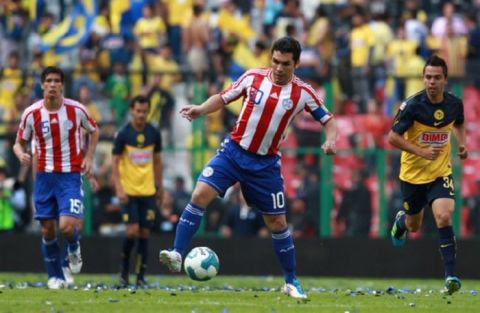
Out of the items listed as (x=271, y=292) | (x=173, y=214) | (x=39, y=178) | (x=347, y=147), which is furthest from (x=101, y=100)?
(x=271, y=292)

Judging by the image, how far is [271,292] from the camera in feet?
50.4

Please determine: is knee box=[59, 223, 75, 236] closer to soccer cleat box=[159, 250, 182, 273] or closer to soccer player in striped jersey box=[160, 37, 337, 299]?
soccer player in striped jersey box=[160, 37, 337, 299]

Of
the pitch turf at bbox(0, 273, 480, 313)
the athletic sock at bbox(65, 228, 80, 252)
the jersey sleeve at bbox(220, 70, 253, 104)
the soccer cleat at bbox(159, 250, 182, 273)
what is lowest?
the pitch turf at bbox(0, 273, 480, 313)

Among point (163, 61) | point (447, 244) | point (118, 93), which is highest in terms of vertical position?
point (163, 61)

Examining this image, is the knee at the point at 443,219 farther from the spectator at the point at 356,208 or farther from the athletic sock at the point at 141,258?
the spectator at the point at 356,208

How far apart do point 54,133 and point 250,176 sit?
333 cm

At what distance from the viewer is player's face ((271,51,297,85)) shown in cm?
1385

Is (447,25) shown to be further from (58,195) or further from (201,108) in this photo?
(201,108)

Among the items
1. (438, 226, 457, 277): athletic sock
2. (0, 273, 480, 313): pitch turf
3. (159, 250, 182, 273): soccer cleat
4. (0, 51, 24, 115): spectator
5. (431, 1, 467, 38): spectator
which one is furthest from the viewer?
(431, 1, 467, 38): spectator

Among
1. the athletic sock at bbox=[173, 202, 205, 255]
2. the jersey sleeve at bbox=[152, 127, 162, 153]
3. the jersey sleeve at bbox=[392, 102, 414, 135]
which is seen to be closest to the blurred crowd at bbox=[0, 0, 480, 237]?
the jersey sleeve at bbox=[152, 127, 162, 153]

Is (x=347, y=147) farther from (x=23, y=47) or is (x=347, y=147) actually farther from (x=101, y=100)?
(x=23, y=47)

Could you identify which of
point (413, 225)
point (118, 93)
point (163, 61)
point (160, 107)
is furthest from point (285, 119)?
point (163, 61)

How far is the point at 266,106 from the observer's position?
14.1 metres

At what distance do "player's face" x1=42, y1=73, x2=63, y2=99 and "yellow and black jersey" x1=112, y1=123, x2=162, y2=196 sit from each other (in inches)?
87.9
